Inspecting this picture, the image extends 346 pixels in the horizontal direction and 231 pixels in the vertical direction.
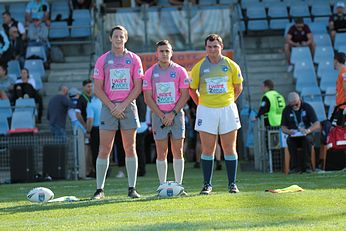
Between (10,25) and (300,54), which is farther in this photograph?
(10,25)

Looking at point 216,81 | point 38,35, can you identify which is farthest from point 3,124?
point 216,81

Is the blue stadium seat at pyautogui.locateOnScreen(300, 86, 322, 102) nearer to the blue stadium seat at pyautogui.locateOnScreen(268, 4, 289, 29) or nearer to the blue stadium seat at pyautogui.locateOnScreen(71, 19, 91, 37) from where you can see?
the blue stadium seat at pyautogui.locateOnScreen(268, 4, 289, 29)

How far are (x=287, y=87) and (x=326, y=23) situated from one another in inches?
113

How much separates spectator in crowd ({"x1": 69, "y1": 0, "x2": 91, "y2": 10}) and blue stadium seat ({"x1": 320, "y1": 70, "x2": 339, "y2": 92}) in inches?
294

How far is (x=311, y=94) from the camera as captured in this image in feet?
71.6

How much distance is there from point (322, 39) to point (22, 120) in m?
8.28

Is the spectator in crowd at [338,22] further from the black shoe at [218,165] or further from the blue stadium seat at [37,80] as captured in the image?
the blue stadium seat at [37,80]

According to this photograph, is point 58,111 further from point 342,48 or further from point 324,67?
point 342,48

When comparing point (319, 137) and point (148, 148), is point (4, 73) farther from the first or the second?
point (319, 137)

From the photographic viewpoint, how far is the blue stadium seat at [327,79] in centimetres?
2383

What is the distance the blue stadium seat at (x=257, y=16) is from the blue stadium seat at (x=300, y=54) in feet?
7.38

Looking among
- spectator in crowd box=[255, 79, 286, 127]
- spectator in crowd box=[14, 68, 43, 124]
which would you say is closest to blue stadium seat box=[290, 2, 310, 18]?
spectator in crowd box=[255, 79, 286, 127]

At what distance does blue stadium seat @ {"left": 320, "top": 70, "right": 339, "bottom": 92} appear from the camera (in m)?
23.8

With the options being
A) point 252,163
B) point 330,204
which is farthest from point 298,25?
point 330,204
